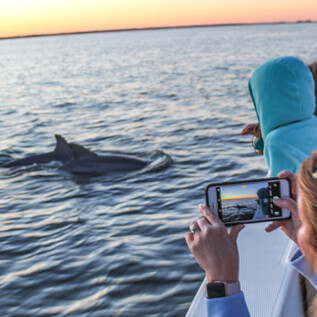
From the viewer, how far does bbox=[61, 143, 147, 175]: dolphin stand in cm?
1107

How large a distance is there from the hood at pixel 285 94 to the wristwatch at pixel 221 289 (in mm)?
2314

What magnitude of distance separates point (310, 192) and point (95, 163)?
31.4 ft

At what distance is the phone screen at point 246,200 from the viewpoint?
7.73ft

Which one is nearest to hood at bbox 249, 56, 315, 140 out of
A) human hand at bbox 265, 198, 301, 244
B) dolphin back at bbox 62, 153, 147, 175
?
human hand at bbox 265, 198, 301, 244

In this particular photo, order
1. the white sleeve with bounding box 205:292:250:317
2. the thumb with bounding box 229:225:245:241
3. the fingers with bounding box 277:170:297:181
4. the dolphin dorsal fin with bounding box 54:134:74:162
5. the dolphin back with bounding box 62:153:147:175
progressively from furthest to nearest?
the dolphin dorsal fin with bounding box 54:134:74:162
the dolphin back with bounding box 62:153:147:175
the fingers with bounding box 277:170:297:181
the thumb with bounding box 229:225:245:241
the white sleeve with bounding box 205:292:250:317

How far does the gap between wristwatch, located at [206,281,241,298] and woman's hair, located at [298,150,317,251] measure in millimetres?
358

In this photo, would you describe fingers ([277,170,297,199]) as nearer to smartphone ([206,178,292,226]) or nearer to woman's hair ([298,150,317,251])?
smartphone ([206,178,292,226])

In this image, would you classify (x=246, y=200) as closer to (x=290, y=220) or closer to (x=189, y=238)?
(x=290, y=220)

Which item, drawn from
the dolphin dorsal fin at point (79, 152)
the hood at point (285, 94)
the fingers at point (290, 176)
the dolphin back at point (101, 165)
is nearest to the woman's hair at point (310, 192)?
the fingers at point (290, 176)

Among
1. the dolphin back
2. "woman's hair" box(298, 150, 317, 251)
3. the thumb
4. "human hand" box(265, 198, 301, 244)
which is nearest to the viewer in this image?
"woman's hair" box(298, 150, 317, 251)

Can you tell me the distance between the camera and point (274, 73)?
420 cm

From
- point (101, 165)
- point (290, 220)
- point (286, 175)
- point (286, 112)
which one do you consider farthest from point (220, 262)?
point (101, 165)

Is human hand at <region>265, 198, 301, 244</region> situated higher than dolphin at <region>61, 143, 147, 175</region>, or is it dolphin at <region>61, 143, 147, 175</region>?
human hand at <region>265, 198, 301, 244</region>

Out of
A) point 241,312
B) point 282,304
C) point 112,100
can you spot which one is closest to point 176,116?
point 112,100
